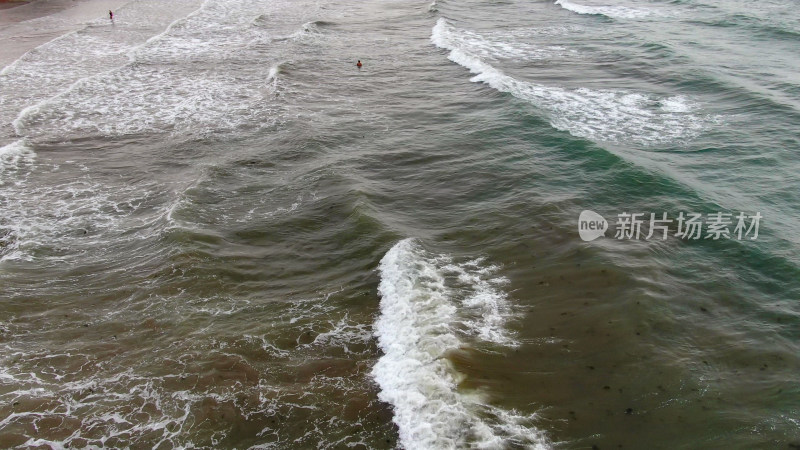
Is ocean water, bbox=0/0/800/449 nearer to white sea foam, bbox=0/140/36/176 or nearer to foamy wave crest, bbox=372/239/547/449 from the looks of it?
foamy wave crest, bbox=372/239/547/449

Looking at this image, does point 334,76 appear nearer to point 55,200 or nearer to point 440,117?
point 440,117

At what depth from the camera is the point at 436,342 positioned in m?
11.1

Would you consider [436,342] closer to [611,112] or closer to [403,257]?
[403,257]

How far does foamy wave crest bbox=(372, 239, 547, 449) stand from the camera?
9.23 metres

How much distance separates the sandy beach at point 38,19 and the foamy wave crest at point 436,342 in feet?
100

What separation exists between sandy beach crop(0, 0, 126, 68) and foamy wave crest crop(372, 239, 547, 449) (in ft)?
100

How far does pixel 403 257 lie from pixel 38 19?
4440 centimetres

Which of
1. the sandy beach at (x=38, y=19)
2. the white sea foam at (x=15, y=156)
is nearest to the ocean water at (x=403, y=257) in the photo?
the white sea foam at (x=15, y=156)

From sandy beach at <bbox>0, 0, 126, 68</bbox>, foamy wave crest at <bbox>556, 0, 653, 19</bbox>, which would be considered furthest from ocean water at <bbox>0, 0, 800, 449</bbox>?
foamy wave crest at <bbox>556, 0, 653, 19</bbox>

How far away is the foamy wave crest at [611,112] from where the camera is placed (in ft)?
66.8

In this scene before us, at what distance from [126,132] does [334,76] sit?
10.6 metres

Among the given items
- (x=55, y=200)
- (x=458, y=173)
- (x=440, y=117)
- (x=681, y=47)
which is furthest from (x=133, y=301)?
(x=681, y=47)

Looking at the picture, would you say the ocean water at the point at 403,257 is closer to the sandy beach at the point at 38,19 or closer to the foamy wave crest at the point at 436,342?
the foamy wave crest at the point at 436,342

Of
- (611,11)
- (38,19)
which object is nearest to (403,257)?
(611,11)
